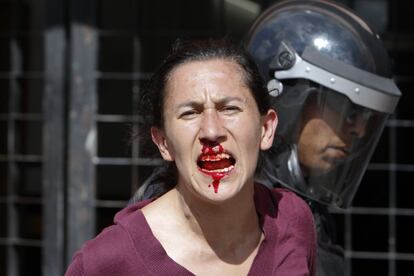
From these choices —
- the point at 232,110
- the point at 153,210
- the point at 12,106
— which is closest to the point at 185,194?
the point at 153,210

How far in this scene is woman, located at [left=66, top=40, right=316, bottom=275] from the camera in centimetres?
183

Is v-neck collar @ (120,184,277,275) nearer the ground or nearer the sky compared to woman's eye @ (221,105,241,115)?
nearer the ground

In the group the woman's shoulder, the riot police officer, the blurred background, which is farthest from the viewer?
the blurred background

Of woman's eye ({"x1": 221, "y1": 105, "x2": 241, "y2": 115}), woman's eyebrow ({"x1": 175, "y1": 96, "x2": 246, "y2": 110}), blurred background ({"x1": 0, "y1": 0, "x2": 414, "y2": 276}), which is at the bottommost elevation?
blurred background ({"x1": 0, "y1": 0, "x2": 414, "y2": 276})

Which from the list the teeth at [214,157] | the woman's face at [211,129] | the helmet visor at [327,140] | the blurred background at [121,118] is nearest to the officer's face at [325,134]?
the helmet visor at [327,140]

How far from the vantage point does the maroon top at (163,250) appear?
5.92 feet

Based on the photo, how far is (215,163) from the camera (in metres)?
1.83

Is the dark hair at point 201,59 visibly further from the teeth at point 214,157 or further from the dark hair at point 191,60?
the teeth at point 214,157

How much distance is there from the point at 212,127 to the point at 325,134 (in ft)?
2.10

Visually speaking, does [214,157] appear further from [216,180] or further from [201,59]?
[201,59]

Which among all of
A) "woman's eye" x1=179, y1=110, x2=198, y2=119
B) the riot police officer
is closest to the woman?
"woman's eye" x1=179, y1=110, x2=198, y2=119

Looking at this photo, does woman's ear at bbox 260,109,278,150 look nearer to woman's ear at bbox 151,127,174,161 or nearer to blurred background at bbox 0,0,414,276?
woman's ear at bbox 151,127,174,161

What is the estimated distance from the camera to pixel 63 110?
4441mm

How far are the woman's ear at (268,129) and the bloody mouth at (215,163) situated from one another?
148 mm
